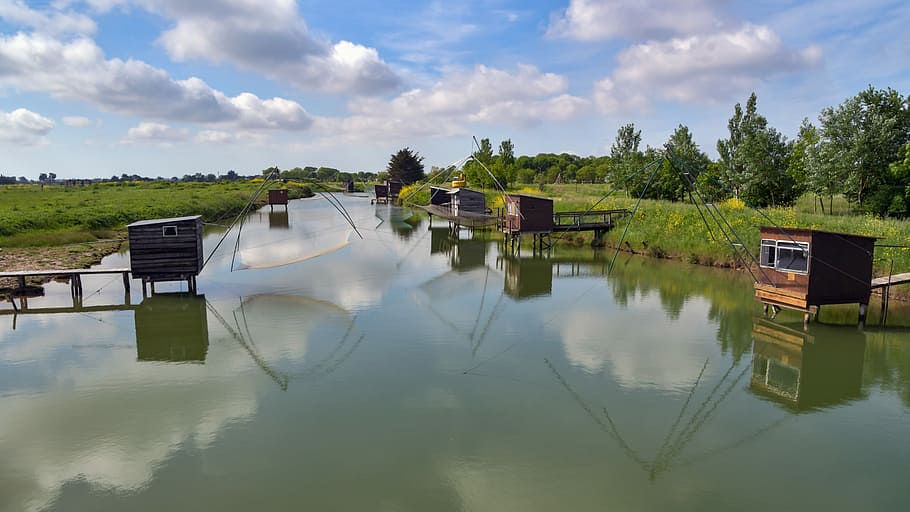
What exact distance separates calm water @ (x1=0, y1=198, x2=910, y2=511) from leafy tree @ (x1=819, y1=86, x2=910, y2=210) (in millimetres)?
17973

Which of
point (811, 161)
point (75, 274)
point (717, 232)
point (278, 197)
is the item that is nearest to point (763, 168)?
point (811, 161)

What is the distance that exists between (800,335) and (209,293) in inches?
934

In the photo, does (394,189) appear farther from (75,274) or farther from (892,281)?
(892,281)

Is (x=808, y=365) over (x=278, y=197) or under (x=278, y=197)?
under

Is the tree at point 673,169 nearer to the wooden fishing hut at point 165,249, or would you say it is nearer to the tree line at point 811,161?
the tree line at point 811,161

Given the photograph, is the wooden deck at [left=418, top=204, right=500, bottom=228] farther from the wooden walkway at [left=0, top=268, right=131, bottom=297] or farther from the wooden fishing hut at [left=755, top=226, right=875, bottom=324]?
the wooden walkway at [left=0, top=268, right=131, bottom=297]

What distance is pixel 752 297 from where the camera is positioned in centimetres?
2388

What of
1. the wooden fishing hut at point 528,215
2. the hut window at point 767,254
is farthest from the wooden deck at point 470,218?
the hut window at point 767,254

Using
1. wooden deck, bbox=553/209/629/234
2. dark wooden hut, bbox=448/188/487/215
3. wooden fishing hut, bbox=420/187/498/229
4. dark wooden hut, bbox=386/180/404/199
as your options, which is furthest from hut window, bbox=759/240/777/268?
dark wooden hut, bbox=386/180/404/199

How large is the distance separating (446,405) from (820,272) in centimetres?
1417

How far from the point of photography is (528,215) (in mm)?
37250

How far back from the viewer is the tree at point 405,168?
122688mm

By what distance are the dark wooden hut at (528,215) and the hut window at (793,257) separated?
1845 centimetres

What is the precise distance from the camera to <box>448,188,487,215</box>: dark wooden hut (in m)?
47.4
